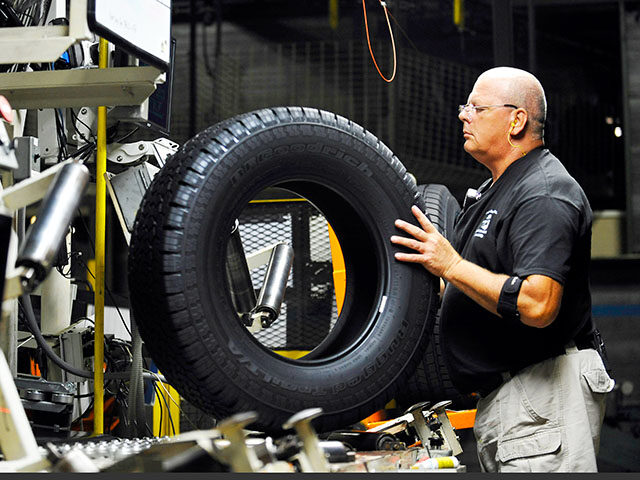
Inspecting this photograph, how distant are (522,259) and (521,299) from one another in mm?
105

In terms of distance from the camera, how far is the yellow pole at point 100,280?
2.46 m

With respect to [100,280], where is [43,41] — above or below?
above

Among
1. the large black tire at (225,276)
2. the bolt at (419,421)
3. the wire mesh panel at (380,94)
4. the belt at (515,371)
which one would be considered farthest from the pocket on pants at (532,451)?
the wire mesh panel at (380,94)

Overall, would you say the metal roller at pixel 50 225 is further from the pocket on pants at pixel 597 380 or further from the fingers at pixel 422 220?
the pocket on pants at pixel 597 380

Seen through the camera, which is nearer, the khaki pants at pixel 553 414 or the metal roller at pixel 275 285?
the khaki pants at pixel 553 414

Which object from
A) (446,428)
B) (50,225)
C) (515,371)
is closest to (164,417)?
(446,428)

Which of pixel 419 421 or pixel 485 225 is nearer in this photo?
pixel 485 225

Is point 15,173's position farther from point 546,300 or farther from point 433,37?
point 433,37

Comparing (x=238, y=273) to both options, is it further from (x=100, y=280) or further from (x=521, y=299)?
(x=521, y=299)

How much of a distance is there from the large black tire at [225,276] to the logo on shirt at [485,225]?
8.8 inches

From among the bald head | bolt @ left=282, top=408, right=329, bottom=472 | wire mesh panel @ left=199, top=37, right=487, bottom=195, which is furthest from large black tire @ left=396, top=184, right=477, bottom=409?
wire mesh panel @ left=199, top=37, right=487, bottom=195

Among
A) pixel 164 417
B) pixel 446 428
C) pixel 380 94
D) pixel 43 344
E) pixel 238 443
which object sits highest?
pixel 380 94

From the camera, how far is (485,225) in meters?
2.27

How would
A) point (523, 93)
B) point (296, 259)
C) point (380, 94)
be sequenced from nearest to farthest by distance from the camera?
point (523, 93) < point (296, 259) < point (380, 94)
